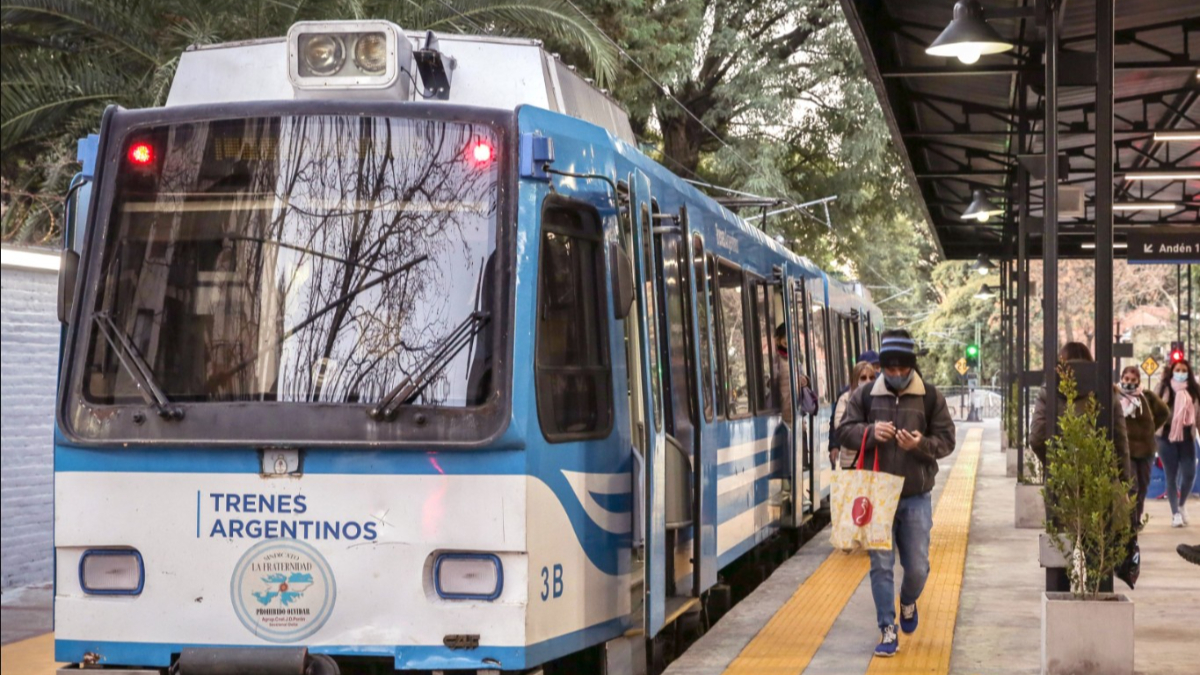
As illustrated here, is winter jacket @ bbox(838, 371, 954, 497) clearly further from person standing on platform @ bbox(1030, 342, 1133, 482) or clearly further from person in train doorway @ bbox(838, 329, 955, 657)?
person standing on platform @ bbox(1030, 342, 1133, 482)

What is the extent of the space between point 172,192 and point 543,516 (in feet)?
6.89

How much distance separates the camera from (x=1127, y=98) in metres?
20.2

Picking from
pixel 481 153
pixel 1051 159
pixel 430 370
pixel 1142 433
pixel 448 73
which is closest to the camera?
pixel 430 370

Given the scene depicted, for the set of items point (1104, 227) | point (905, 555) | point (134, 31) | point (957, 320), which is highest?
point (957, 320)

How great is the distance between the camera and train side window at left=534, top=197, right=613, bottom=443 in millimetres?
7059

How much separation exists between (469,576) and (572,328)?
126 cm

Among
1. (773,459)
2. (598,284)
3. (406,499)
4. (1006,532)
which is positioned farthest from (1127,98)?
(406,499)

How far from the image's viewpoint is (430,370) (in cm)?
677

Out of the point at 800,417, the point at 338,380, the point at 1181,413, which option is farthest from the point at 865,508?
the point at 1181,413

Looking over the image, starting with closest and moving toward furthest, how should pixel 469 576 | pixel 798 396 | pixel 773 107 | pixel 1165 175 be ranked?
pixel 469 576, pixel 798 396, pixel 1165 175, pixel 773 107

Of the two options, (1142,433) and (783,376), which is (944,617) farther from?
(1142,433)

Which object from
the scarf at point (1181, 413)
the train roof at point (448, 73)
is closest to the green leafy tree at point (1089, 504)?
the train roof at point (448, 73)

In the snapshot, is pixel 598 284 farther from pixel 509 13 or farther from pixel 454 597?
pixel 509 13

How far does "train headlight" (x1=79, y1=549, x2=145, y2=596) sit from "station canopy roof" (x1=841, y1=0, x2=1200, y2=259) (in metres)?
7.34
